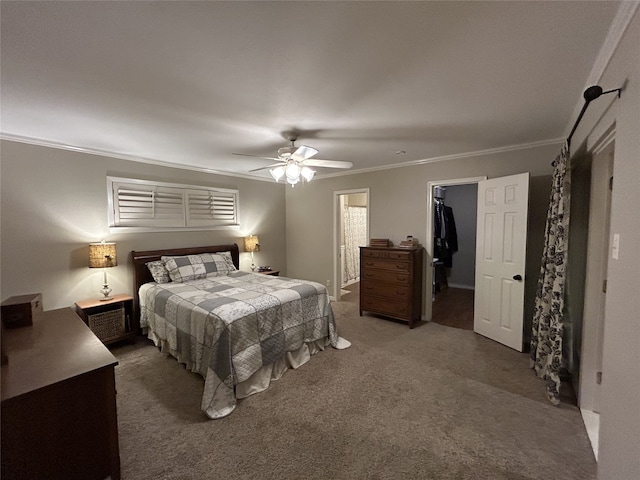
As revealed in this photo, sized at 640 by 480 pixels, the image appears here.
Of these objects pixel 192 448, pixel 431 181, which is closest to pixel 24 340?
pixel 192 448

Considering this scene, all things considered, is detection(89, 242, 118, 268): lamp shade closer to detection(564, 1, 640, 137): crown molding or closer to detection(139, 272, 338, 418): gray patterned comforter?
detection(139, 272, 338, 418): gray patterned comforter

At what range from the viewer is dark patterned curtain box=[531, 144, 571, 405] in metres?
2.16

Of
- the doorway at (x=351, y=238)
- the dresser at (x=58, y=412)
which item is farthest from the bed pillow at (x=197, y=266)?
the doorway at (x=351, y=238)

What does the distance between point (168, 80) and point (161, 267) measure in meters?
2.58

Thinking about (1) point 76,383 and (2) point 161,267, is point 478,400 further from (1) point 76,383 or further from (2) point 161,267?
(2) point 161,267

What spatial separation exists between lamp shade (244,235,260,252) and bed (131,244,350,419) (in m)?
0.95

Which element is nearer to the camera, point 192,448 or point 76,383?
point 76,383

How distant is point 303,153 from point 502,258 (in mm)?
2635

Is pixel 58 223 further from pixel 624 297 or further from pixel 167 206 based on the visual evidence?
pixel 624 297

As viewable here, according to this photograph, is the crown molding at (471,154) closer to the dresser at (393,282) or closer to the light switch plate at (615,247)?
the dresser at (393,282)

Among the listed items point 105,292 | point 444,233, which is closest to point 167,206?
point 105,292

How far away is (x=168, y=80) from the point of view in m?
1.79

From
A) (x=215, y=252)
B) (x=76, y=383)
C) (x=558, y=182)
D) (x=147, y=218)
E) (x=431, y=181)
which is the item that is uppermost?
(x=431, y=181)

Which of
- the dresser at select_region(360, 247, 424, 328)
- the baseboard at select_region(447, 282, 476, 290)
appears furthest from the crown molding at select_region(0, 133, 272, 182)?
the baseboard at select_region(447, 282, 476, 290)
